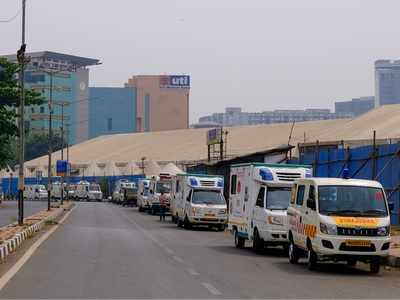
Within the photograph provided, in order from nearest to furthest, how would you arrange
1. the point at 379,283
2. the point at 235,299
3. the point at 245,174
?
the point at 235,299 < the point at 379,283 < the point at 245,174

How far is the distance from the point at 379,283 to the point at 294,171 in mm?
7730

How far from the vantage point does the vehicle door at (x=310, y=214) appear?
1823 cm

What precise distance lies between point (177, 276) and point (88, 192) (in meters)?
84.4

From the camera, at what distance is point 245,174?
2519 centimetres

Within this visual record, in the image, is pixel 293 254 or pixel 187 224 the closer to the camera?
pixel 293 254

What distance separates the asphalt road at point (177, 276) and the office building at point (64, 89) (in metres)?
124

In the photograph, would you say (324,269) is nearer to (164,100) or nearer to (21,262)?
(21,262)

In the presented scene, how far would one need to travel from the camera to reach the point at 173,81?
18625 cm

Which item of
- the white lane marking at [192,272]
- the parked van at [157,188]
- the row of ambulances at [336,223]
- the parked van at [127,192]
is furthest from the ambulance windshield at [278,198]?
the parked van at [127,192]

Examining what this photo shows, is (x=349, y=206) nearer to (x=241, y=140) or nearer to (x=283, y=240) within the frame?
(x=283, y=240)

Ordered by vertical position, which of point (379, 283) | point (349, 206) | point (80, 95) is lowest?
point (379, 283)

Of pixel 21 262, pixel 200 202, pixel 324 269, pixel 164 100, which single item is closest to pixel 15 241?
pixel 21 262

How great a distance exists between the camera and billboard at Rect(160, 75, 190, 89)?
18475cm

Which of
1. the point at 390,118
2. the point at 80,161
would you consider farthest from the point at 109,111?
the point at 390,118
